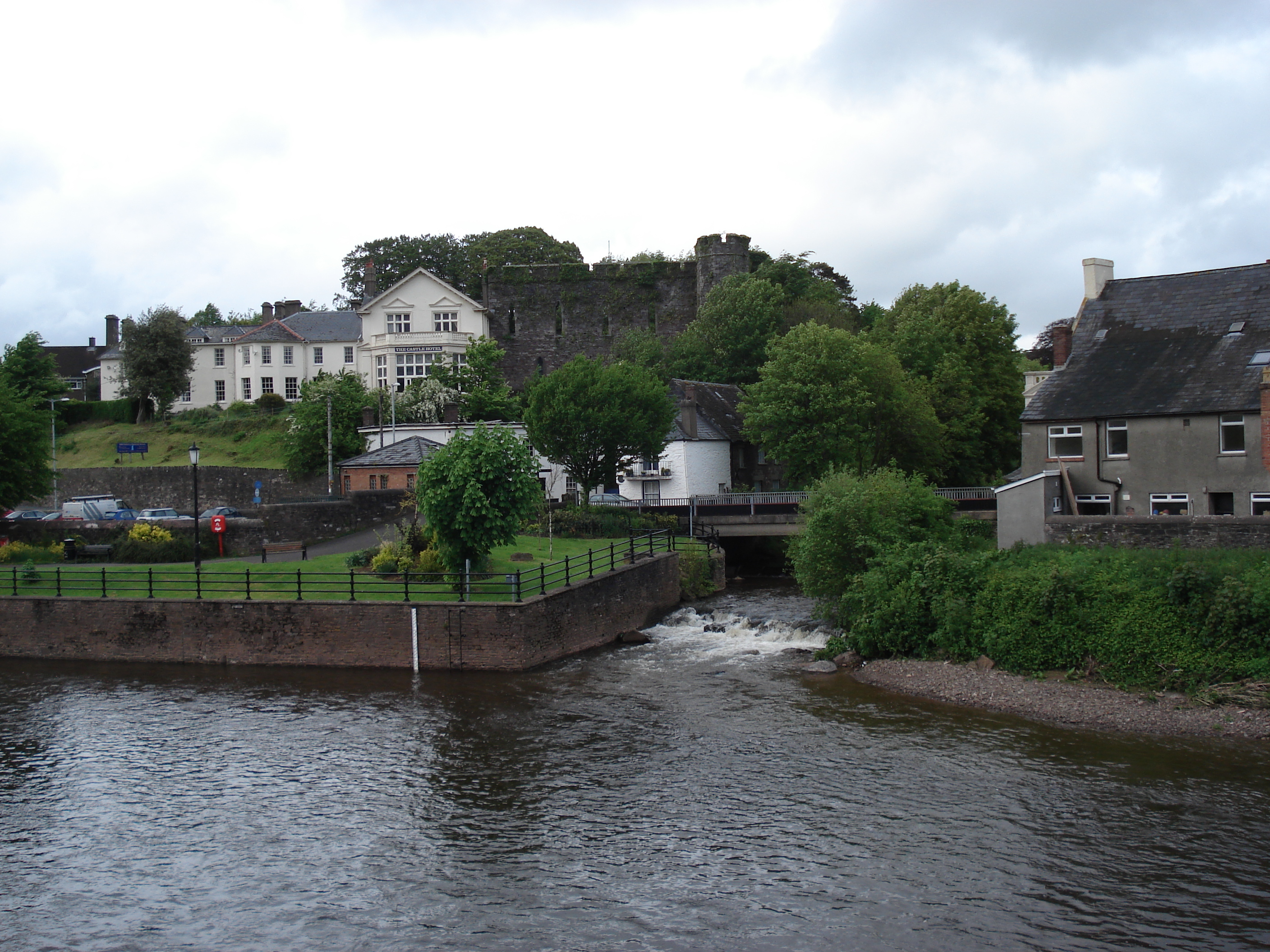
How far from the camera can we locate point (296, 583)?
87.4ft

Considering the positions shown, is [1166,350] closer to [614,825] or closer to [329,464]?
[614,825]

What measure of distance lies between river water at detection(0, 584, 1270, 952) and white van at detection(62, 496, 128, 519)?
20189 millimetres

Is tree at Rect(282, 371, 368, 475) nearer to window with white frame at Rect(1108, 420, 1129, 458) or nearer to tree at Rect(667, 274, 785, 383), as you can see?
tree at Rect(667, 274, 785, 383)

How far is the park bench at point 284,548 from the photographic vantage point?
108ft

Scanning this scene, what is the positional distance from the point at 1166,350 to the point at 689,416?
24588 mm

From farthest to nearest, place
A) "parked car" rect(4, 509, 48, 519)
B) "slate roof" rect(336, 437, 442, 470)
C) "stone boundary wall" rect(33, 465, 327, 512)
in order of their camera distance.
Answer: "stone boundary wall" rect(33, 465, 327, 512) → "slate roof" rect(336, 437, 442, 470) → "parked car" rect(4, 509, 48, 519)

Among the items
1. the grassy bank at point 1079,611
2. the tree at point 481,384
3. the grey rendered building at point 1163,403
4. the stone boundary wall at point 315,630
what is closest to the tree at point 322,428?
the tree at point 481,384

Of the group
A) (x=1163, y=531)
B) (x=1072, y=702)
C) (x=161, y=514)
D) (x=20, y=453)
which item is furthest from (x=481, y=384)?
(x=1072, y=702)

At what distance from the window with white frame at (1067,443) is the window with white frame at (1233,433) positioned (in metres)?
3.56

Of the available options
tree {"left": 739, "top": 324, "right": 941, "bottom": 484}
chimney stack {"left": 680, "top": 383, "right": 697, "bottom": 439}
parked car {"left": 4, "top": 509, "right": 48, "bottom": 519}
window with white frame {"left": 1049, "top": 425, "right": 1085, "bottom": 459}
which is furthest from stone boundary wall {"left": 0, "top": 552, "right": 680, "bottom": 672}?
chimney stack {"left": 680, "top": 383, "right": 697, "bottom": 439}

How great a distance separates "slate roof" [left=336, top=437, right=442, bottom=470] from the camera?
42.5m

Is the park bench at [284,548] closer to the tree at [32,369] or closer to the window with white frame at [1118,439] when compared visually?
the window with white frame at [1118,439]

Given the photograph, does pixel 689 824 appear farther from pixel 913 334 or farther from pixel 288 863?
pixel 913 334

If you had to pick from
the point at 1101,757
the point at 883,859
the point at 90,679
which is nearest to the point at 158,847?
the point at 883,859
